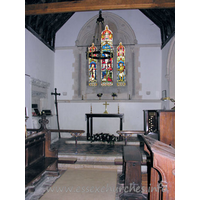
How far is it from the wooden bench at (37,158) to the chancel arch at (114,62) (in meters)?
3.85

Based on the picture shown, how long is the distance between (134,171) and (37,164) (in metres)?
1.60

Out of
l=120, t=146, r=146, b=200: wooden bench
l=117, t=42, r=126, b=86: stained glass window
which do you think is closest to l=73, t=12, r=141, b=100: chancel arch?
l=117, t=42, r=126, b=86: stained glass window

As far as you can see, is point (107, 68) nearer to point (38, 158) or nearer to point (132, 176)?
point (38, 158)

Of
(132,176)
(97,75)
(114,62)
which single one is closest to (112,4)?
(132,176)

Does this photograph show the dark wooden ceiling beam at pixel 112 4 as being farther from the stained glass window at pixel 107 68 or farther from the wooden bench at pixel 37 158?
the stained glass window at pixel 107 68

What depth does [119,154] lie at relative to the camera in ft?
15.4

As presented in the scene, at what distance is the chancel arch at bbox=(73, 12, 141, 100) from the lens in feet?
23.9

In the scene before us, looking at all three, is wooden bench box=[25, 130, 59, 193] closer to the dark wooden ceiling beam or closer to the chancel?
the chancel

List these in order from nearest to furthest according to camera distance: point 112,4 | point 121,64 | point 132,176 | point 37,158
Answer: point 132,176, point 37,158, point 112,4, point 121,64

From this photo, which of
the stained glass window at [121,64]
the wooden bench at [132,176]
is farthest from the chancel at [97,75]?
the wooden bench at [132,176]

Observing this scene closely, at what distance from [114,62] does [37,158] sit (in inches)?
201

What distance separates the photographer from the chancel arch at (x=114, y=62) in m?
7.27

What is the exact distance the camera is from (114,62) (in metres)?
7.50
